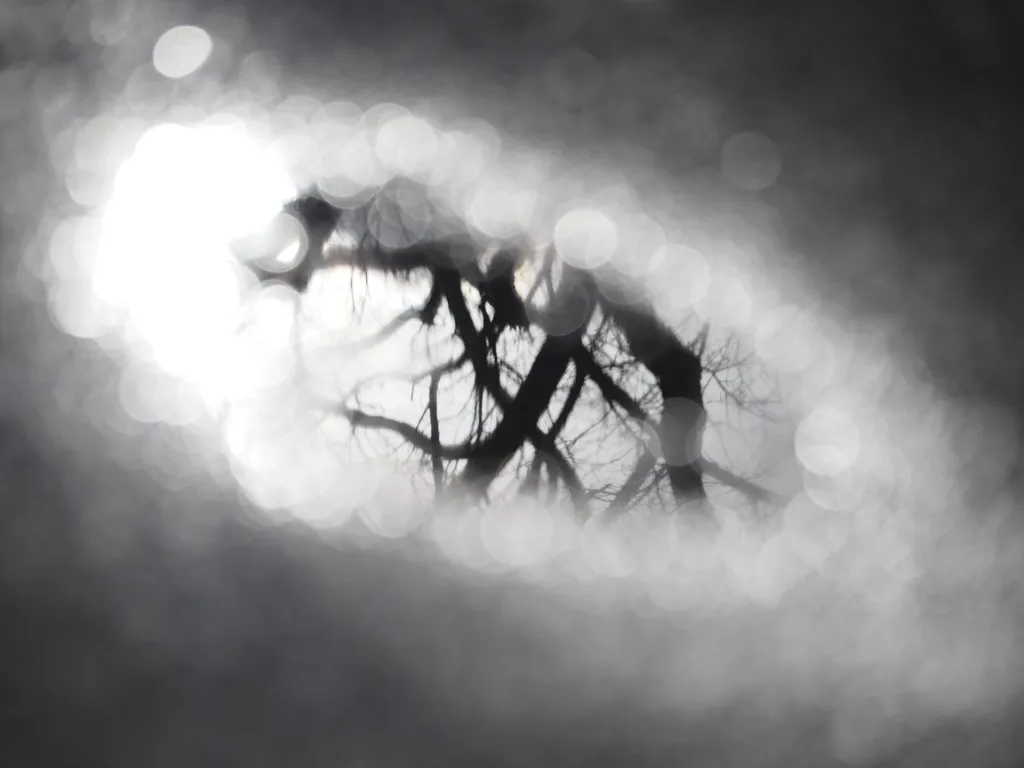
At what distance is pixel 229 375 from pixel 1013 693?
0.24 m

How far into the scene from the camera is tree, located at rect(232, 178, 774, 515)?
0.66 feet

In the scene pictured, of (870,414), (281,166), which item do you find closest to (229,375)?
(281,166)

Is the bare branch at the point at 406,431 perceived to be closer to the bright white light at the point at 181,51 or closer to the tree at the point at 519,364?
the tree at the point at 519,364

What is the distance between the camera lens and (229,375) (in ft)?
0.62

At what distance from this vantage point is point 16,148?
0.20 meters

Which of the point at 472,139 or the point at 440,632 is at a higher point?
the point at 472,139

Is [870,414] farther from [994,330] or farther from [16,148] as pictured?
[16,148]

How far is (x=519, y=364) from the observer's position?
0.20 metres

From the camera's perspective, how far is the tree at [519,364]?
20 centimetres

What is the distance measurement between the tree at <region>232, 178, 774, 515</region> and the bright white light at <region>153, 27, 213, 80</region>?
5cm

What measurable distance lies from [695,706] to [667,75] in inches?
7.1

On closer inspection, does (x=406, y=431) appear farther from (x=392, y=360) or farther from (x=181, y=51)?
(x=181, y=51)

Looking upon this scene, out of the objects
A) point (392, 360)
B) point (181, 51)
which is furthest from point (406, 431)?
point (181, 51)

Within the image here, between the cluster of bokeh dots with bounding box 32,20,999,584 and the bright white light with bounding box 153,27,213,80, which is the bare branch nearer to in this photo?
the cluster of bokeh dots with bounding box 32,20,999,584
